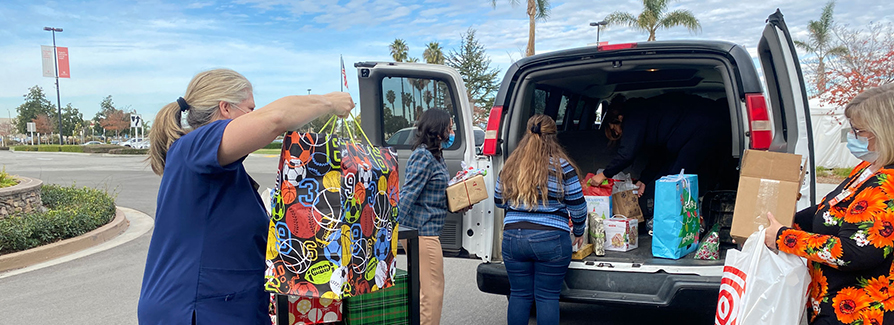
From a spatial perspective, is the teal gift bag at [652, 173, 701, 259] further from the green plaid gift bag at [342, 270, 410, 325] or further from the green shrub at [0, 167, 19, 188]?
the green shrub at [0, 167, 19, 188]

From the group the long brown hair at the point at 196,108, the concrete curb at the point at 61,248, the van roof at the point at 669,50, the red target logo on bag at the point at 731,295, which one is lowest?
the concrete curb at the point at 61,248

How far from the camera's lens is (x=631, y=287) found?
11.3ft

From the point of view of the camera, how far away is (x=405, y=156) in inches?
187

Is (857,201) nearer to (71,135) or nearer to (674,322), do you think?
(674,322)

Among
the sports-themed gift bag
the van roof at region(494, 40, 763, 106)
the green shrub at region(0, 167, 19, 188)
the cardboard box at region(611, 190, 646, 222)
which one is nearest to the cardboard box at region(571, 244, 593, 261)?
the cardboard box at region(611, 190, 646, 222)

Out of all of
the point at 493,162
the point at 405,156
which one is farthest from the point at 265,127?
the point at 405,156

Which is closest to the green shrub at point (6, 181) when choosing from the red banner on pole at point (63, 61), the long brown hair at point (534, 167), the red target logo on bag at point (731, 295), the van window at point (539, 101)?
the van window at point (539, 101)

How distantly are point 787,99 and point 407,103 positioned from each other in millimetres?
2586

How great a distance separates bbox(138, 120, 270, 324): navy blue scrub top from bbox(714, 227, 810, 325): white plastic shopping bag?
1.93 meters

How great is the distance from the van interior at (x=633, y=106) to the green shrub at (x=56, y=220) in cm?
629

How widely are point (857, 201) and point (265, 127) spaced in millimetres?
2124

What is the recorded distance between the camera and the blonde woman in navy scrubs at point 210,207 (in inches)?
67.5

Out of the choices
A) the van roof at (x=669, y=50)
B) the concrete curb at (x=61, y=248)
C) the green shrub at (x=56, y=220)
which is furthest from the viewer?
the green shrub at (x=56, y=220)

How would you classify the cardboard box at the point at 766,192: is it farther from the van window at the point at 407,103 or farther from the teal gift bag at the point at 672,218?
the van window at the point at 407,103
